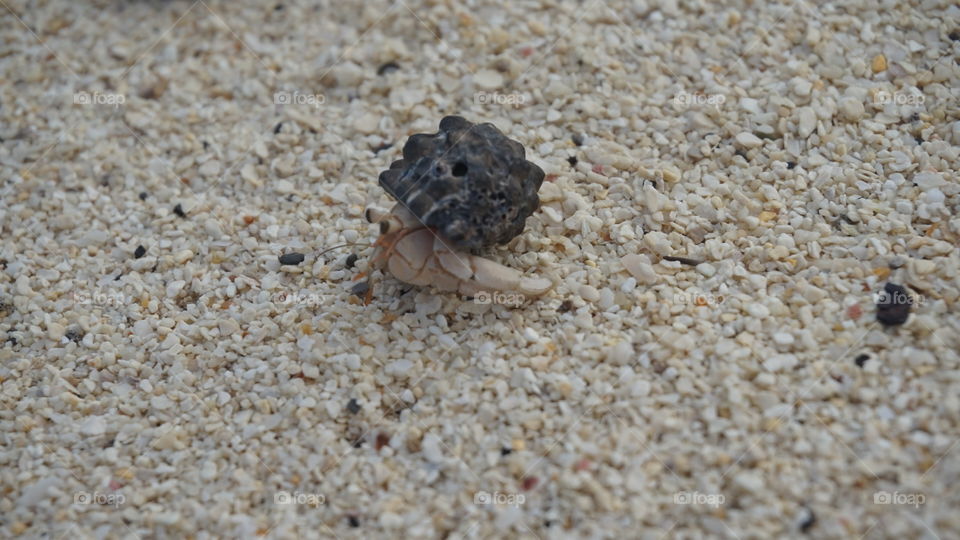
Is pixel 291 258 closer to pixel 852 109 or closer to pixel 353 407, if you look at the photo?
pixel 353 407

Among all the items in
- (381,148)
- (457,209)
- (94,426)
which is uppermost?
(457,209)

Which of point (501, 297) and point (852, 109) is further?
point (852, 109)

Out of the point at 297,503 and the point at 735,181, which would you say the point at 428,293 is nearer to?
the point at 297,503

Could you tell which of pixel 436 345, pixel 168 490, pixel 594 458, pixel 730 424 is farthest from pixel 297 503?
pixel 730 424

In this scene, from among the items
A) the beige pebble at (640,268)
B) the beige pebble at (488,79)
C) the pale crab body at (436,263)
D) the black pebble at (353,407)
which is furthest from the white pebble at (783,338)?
the beige pebble at (488,79)

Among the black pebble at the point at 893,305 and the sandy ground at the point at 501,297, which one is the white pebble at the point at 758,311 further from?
the black pebble at the point at 893,305

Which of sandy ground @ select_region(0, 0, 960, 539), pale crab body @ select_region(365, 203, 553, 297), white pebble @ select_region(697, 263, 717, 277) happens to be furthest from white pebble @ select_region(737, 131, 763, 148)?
pale crab body @ select_region(365, 203, 553, 297)

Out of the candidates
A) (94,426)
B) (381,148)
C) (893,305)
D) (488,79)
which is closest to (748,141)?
(893,305)
